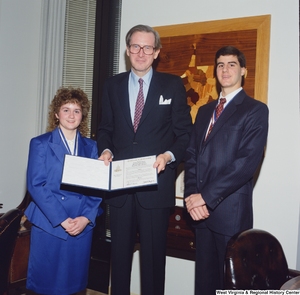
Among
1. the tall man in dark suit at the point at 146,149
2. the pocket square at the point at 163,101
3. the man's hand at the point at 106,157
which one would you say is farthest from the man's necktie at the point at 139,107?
the man's hand at the point at 106,157

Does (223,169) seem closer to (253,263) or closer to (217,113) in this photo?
(217,113)

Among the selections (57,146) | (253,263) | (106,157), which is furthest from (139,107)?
(253,263)

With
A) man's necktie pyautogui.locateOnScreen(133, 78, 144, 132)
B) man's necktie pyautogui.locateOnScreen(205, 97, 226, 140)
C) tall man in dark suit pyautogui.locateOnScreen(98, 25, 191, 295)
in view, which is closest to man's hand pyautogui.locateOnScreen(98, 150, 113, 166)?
tall man in dark suit pyautogui.locateOnScreen(98, 25, 191, 295)

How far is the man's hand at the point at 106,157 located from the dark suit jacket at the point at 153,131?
7 cm

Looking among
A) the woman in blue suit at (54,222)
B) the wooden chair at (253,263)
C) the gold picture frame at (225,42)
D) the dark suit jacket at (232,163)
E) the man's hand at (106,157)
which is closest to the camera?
the wooden chair at (253,263)

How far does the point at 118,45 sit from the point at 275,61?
165 cm

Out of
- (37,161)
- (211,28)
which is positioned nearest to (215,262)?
(37,161)

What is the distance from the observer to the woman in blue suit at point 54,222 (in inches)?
112

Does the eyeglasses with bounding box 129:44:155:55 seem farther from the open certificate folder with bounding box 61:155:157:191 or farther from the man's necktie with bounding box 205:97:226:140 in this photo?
the open certificate folder with bounding box 61:155:157:191

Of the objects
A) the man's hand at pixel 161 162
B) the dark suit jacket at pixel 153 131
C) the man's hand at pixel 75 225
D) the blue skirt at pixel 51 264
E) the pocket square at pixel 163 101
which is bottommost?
the blue skirt at pixel 51 264

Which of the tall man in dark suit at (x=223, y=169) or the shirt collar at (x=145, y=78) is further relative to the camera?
the shirt collar at (x=145, y=78)

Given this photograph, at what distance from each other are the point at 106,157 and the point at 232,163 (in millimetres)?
810

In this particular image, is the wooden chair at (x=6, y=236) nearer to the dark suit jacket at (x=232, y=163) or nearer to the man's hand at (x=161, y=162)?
the man's hand at (x=161, y=162)

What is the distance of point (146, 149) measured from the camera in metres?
2.82
